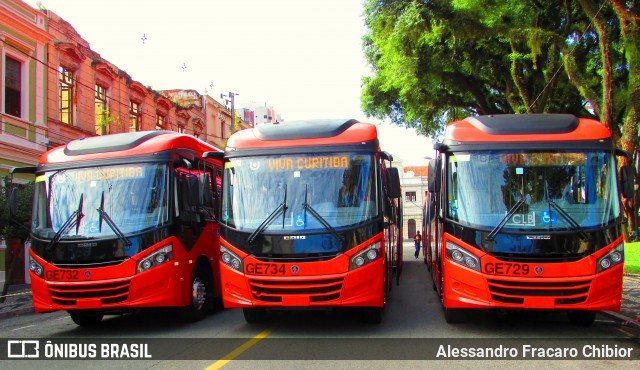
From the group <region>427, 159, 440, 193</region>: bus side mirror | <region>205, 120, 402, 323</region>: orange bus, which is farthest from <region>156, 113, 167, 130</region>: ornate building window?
<region>427, 159, 440, 193</region>: bus side mirror

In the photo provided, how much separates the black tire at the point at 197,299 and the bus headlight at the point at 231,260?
1.34m

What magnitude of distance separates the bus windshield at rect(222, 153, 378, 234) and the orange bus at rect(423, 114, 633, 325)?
132 centimetres

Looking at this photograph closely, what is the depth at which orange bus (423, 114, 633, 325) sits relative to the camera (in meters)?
7.57

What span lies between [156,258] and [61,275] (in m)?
Answer: 1.41

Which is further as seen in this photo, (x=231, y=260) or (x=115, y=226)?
(x=115, y=226)

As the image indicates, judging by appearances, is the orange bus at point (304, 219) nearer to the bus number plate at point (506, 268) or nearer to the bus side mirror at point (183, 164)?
the bus side mirror at point (183, 164)

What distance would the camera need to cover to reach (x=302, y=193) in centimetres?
823

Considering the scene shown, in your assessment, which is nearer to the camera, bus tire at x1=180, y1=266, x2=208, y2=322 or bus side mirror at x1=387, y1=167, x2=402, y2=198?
bus side mirror at x1=387, y1=167, x2=402, y2=198

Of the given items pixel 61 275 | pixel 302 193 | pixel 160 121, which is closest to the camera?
pixel 302 193

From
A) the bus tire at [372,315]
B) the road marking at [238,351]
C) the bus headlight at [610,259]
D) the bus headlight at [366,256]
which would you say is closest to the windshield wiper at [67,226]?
the road marking at [238,351]

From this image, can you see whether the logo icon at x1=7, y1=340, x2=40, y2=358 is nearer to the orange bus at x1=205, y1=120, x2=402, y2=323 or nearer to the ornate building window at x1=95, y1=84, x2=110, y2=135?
the orange bus at x1=205, y1=120, x2=402, y2=323

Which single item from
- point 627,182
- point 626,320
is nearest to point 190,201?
point 627,182

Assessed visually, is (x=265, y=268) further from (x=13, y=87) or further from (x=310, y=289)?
(x=13, y=87)

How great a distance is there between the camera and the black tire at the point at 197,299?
9.48m
